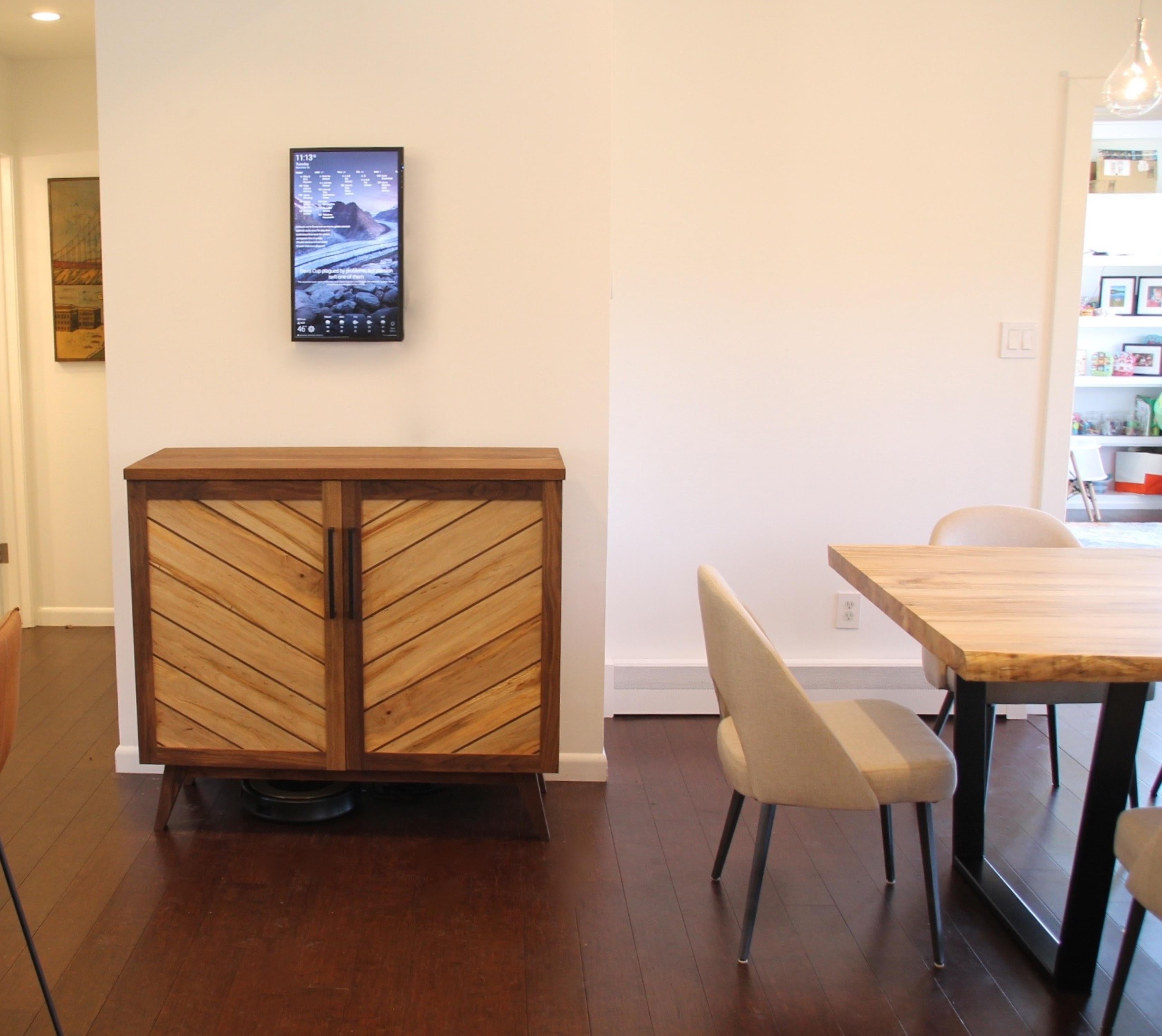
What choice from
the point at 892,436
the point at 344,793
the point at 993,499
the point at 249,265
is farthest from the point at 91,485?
the point at 993,499

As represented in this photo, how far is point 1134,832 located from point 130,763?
2.56 metres

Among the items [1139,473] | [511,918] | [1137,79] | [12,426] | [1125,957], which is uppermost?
[1137,79]

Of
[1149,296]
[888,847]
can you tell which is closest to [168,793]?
[888,847]

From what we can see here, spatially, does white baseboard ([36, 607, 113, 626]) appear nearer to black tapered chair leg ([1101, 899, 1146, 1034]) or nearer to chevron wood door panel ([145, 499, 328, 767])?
chevron wood door panel ([145, 499, 328, 767])

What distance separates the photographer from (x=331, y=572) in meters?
2.62

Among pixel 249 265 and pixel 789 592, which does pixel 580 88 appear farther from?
pixel 789 592

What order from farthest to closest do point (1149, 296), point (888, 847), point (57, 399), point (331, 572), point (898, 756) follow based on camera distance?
1. point (1149, 296)
2. point (57, 399)
3. point (331, 572)
4. point (888, 847)
5. point (898, 756)

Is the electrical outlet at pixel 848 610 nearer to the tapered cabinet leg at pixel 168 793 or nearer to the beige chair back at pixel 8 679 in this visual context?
the tapered cabinet leg at pixel 168 793

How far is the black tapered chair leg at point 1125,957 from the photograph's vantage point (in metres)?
1.82

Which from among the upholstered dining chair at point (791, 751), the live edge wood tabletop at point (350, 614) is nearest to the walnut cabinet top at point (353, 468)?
the live edge wood tabletop at point (350, 614)

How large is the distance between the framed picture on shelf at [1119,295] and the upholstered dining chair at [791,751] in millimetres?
6283

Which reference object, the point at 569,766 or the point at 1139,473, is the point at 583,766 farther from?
the point at 1139,473

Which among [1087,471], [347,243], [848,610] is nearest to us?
[347,243]

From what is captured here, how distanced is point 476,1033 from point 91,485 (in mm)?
3451
